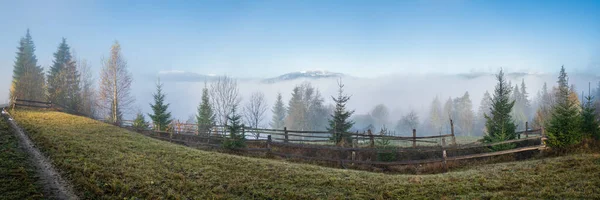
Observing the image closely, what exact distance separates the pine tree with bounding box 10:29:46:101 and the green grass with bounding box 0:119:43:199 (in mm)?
36759

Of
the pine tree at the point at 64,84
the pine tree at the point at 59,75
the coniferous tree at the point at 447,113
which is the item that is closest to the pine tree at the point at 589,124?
the pine tree at the point at 64,84

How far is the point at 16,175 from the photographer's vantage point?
9.70 meters

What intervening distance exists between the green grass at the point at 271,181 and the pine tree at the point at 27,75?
39470mm

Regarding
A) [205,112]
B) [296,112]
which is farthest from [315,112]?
[205,112]

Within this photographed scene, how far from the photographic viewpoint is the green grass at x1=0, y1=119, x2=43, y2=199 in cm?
834

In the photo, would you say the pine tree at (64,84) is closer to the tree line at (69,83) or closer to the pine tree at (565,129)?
the tree line at (69,83)

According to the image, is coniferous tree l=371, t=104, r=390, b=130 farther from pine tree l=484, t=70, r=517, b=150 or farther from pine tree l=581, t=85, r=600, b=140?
pine tree l=581, t=85, r=600, b=140

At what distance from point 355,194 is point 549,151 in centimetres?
1301

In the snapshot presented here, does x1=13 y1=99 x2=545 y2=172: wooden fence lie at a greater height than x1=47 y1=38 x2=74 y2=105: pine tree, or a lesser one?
lesser

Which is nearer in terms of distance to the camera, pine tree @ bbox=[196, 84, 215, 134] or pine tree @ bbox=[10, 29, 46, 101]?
pine tree @ bbox=[196, 84, 215, 134]

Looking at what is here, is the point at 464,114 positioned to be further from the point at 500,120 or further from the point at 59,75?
the point at 59,75

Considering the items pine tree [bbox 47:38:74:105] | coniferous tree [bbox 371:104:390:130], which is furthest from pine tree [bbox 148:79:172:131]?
coniferous tree [bbox 371:104:390:130]

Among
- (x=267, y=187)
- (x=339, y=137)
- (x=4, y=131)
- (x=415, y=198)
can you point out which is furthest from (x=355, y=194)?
(x=4, y=131)

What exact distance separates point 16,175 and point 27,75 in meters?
45.6
